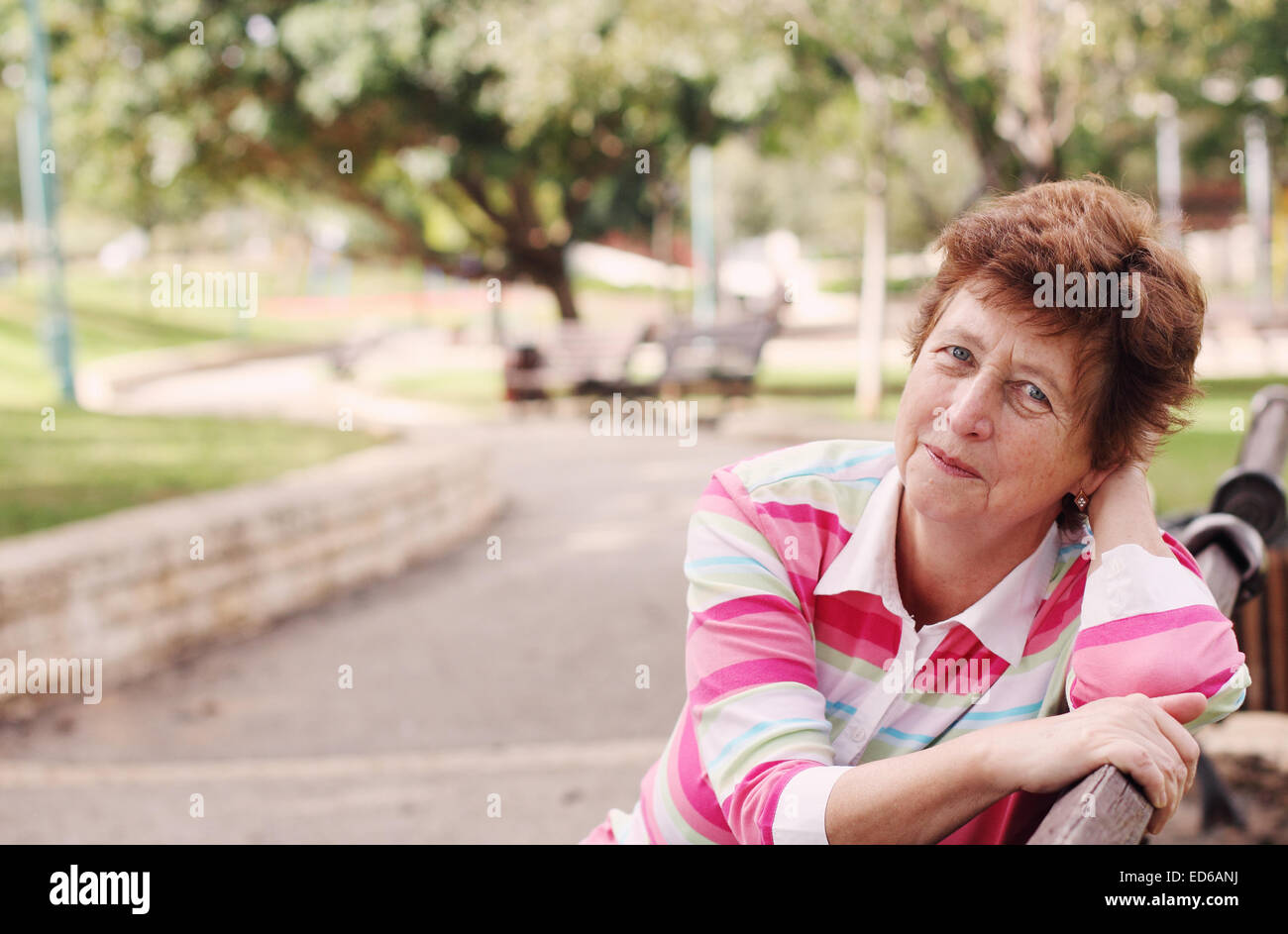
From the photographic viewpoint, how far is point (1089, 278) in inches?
58.2

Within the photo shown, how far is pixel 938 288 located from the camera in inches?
65.3

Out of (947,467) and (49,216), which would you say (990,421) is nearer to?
(947,467)

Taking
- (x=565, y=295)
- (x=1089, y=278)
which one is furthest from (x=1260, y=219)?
(x=1089, y=278)

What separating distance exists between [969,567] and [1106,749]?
1.40ft

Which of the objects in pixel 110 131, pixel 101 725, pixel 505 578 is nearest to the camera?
pixel 101 725

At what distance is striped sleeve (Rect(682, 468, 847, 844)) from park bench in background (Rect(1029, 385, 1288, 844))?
246 mm

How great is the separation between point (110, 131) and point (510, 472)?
8765mm

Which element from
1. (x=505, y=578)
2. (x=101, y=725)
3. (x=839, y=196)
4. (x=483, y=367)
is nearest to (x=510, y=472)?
(x=505, y=578)

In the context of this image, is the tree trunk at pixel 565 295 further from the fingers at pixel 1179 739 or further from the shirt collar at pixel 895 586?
the fingers at pixel 1179 739

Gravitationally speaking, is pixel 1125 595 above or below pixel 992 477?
below

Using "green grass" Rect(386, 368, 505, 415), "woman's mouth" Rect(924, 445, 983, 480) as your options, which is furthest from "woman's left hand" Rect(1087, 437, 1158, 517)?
"green grass" Rect(386, 368, 505, 415)

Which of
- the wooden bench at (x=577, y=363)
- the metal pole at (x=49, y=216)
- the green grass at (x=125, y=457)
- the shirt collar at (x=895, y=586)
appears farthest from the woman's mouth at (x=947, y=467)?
the wooden bench at (x=577, y=363)
